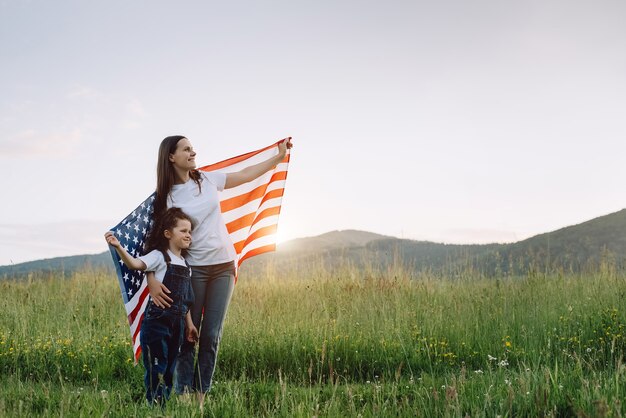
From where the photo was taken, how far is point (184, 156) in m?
4.51

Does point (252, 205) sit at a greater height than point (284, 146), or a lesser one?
lesser

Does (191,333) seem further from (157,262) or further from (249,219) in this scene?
(249,219)

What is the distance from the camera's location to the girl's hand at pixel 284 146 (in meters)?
5.61

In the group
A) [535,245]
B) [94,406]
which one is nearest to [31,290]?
[94,406]

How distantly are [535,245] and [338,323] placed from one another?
21.7 m

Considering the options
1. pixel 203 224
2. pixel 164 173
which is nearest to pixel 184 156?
pixel 164 173

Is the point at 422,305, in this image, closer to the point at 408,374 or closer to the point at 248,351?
the point at 408,374

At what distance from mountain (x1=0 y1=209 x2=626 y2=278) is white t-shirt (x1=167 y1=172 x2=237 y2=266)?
246 inches

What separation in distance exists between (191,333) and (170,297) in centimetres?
41

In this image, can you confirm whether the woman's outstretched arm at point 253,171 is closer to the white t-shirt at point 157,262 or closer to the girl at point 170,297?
the girl at point 170,297

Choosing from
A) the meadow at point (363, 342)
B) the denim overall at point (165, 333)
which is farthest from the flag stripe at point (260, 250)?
the denim overall at point (165, 333)

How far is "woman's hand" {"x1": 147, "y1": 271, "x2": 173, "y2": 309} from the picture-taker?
4137mm

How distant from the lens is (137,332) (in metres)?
5.17

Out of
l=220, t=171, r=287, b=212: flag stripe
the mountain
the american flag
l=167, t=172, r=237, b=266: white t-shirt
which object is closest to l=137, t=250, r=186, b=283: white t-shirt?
l=167, t=172, r=237, b=266: white t-shirt
